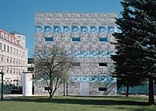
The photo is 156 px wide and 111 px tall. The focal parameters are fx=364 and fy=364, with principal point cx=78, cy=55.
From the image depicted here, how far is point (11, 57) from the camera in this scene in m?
104

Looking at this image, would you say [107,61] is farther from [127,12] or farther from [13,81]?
[13,81]

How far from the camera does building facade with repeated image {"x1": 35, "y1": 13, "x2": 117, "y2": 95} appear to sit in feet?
221

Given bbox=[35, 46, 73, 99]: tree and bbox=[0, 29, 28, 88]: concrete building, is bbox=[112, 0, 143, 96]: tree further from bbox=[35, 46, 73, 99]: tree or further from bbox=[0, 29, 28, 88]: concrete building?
bbox=[0, 29, 28, 88]: concrete building

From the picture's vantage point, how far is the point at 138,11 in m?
31.7

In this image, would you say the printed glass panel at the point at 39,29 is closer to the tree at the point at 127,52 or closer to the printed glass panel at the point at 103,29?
the printed glass panel at the point at 103,29

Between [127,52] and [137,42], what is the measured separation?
5.98 feet

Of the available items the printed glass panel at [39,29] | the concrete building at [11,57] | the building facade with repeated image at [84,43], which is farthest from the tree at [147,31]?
the concrete building at [11,57]

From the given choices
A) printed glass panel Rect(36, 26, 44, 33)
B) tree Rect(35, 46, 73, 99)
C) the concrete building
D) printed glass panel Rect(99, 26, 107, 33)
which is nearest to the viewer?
tree Rect(35, 46, 73, 99)

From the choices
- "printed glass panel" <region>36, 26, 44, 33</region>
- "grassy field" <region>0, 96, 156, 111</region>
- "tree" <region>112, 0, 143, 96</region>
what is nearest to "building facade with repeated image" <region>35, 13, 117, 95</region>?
"printed glass panel" <region>36, 26, 44, 33</region>

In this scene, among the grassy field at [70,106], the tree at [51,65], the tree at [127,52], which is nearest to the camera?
the grassy field at [70,106]

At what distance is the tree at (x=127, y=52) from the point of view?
103 ft

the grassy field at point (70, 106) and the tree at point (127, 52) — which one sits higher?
the tree at point (127, 52)

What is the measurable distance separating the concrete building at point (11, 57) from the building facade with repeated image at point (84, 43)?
23.9m

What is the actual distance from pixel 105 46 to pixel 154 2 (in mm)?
36139
